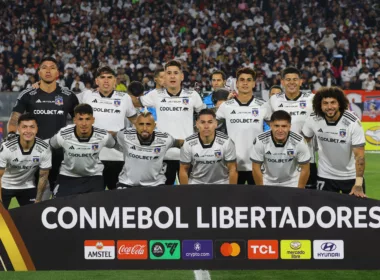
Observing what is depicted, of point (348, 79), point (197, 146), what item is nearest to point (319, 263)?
point (197, 146)

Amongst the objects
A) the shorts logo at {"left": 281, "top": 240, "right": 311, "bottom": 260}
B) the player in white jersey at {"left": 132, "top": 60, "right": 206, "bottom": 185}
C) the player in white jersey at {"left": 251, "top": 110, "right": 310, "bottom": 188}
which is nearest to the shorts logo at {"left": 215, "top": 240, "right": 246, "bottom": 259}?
the shorts logo at {"left": 281, "top": 240, "right": 311, "bottom": 260}

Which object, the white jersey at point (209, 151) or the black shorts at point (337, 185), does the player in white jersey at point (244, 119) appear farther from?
the black shorts at point (337, 185)

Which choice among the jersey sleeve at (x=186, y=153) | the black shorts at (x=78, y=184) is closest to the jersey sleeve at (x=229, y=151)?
the jersey sleeve at (x=186, y=153)

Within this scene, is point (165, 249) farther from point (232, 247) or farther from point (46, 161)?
point (46, 161)

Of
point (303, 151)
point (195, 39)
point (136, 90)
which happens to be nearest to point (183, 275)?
point (303, 151)

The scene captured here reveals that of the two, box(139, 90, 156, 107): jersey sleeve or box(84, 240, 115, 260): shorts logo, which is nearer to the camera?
box(84, 240, 115, 260): shorts logo

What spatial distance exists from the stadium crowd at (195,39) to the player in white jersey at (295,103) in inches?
555

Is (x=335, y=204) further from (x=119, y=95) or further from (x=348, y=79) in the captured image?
(x=348, y=79)

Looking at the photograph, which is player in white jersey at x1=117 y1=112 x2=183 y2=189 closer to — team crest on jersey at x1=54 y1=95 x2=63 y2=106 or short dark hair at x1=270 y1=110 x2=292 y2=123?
team crest on jersey at x1=54 y1=95 x2=63 y2=106

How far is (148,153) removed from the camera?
8.41m

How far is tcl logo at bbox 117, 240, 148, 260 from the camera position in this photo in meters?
6.21

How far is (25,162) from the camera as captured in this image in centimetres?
852

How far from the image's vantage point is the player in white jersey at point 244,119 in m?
8.94

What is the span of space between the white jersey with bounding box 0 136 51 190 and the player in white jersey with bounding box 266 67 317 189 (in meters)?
2.43
